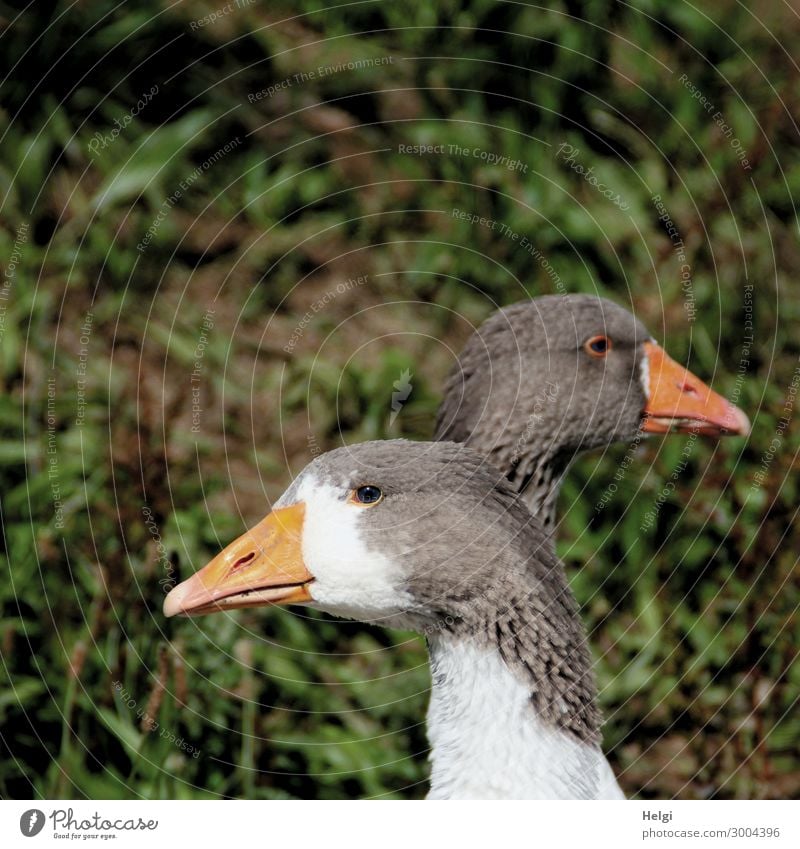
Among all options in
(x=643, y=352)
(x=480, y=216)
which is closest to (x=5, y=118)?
(x=480, y=216)

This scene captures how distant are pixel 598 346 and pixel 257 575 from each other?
4.04 ft

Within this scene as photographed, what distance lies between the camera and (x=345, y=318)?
341cm

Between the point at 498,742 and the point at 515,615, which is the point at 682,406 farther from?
the point at 498,742

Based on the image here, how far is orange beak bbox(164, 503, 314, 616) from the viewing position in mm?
2074

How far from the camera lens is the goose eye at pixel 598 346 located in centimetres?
297

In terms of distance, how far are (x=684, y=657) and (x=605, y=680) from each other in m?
0.25
